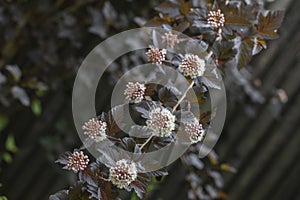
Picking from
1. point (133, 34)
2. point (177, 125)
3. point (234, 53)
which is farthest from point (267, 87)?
point (177, 125)

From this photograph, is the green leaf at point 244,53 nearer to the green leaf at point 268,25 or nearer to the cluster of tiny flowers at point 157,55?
the green leaf at point 268,25

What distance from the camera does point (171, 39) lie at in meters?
1.14

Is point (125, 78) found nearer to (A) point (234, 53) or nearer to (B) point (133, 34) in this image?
(B) point (133, 34)

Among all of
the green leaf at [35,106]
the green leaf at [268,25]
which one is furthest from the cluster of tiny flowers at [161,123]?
the green leaf at [35,106]

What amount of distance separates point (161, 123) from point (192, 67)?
15 centimetres

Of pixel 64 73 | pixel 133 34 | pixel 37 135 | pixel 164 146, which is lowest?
pixel 37 135

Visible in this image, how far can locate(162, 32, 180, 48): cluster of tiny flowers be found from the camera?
1.13 meters

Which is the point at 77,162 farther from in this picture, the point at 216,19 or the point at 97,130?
the point at 216,19

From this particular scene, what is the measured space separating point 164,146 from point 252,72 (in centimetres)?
142

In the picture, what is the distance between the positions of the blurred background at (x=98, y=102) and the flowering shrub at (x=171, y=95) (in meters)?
0.55

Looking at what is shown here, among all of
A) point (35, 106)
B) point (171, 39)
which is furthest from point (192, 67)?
point (35, 106)

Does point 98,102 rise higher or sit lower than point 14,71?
lower

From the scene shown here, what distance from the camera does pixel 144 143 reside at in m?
0.95

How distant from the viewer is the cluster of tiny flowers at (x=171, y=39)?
3.71ft
